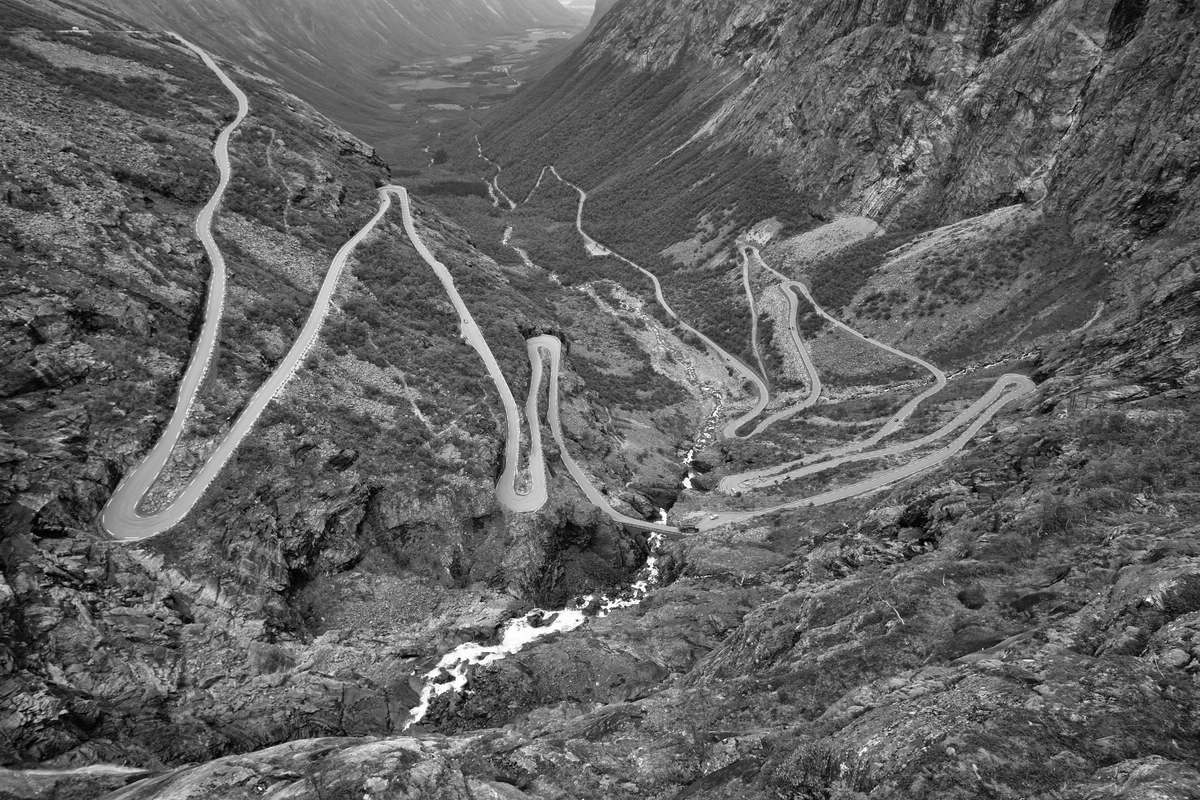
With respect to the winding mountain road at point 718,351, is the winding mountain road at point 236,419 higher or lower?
lower

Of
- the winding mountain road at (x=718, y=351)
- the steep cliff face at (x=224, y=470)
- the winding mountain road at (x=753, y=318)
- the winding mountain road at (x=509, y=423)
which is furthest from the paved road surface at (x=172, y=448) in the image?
the winding mountain road at (x=753, y=318)

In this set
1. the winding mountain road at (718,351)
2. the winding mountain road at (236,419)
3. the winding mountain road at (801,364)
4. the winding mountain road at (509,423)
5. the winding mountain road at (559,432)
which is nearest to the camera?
the winding mountain road at (236,419)

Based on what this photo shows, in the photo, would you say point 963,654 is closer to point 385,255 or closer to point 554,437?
point 554,437

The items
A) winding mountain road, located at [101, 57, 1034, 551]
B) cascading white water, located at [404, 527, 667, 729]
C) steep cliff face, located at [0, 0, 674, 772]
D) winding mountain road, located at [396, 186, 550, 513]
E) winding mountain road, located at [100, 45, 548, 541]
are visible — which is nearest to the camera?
steep cliff face, located at [0, 0, 674, 772]

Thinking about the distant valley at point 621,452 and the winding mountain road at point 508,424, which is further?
the winding mountain road at point 508,424

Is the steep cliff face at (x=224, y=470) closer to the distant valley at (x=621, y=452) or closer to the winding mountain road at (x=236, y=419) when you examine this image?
the distant valley at (x=621, y=452)

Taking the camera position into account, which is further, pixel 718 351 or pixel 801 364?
pixel 718 351

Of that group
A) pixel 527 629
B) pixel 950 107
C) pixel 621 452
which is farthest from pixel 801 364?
pixel 527 629

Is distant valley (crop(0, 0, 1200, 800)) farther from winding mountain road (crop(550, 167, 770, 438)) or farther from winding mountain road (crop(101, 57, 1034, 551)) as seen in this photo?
winding mountain road (crop(550, 167, 770, 438))

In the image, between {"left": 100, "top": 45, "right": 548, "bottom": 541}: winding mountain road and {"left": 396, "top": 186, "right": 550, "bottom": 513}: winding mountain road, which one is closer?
{"left": 100, "top": 45, "right": 548, "bottom": 541}: winding mountain road

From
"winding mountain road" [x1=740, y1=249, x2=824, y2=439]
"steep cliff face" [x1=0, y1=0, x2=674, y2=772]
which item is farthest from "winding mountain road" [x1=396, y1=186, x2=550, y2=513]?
"winding mountain road" [x1=740, y1=249, x2=824, y2=439]

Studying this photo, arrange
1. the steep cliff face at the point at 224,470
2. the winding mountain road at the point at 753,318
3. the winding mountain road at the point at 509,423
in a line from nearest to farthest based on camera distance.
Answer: the steep cliff face at the point at 224,470, the winding mountain road at the point at 509,423, the winding mountain road at the point at 753,318

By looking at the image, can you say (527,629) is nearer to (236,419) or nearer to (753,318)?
(236,419)
